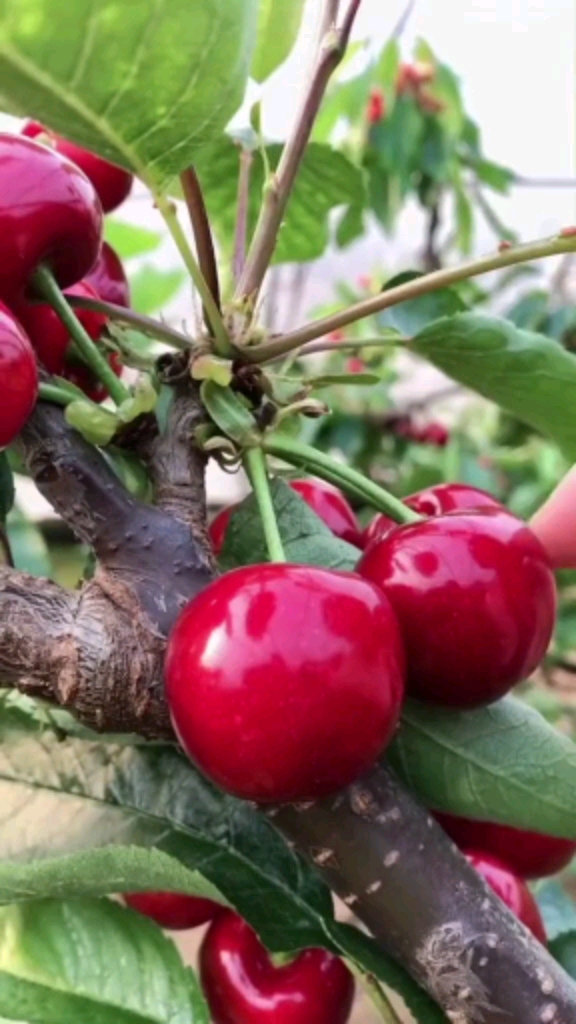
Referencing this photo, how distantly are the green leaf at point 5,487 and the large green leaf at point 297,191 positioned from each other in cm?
16

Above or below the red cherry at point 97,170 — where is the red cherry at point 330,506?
below

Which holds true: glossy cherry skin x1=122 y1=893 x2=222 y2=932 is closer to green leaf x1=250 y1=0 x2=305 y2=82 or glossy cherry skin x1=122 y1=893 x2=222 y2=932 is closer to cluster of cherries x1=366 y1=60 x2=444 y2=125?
green leaf x1=250 y1=0 x2=305 y2=82

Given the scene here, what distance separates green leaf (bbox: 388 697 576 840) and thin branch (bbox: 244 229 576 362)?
4.4 inches

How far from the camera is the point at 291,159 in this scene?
1.12ft

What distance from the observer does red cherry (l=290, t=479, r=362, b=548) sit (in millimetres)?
395

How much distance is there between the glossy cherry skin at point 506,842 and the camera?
1.33ft

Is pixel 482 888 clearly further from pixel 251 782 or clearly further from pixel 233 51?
pixel 233 51

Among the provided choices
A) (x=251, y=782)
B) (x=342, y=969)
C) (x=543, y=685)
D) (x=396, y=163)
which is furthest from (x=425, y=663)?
(x=396, y=163)

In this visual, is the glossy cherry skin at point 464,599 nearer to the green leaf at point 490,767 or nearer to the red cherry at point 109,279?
the green leaf at point 490,767

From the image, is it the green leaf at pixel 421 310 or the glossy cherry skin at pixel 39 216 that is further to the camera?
the green leaf at pixel 421 310

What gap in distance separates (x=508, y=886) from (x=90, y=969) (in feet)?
0.46

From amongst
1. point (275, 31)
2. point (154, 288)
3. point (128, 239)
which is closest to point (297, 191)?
point (275, 31)

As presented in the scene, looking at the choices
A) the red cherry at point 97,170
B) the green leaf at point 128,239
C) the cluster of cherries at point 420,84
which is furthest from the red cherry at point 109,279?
the cluster of cherries at point 420,84

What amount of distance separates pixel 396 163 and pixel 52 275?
4.46ft
